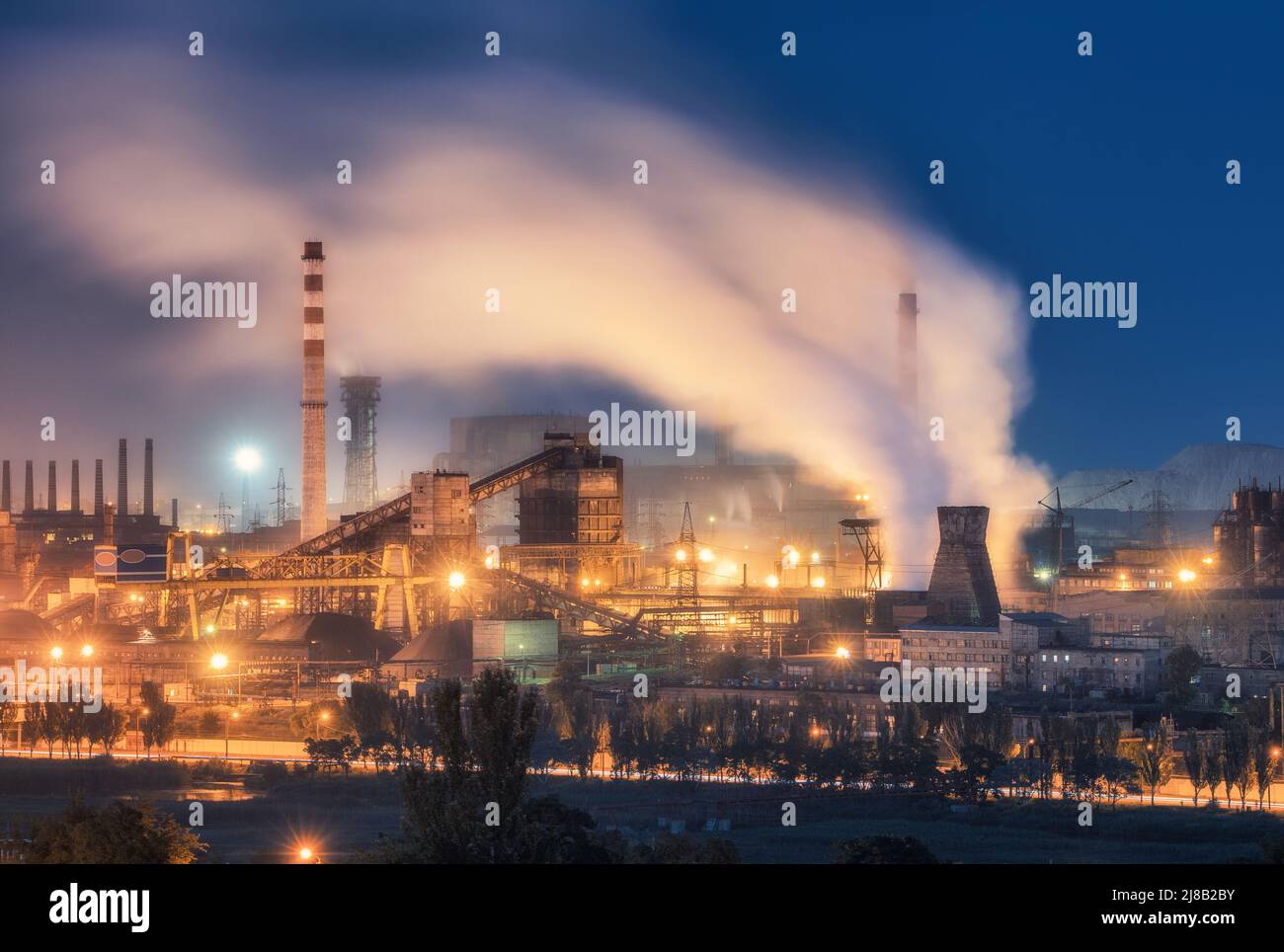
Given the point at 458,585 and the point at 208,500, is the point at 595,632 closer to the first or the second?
the point at 458,585

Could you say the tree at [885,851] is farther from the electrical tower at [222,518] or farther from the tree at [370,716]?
the electrical tower at [222,518]

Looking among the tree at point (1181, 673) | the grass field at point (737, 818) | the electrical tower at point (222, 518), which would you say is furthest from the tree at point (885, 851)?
the electrical tower at point (222, 518)

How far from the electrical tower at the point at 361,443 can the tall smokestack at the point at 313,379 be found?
105 feet

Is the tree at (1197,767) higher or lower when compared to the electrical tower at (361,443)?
lower

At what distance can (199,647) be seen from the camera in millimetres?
61844

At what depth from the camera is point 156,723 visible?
49.5 m

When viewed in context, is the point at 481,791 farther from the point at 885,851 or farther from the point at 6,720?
the point at 6,720

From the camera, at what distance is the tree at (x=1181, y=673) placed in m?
52.5

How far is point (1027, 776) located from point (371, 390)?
251ft

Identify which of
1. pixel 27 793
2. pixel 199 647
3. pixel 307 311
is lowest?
pixel 27 793

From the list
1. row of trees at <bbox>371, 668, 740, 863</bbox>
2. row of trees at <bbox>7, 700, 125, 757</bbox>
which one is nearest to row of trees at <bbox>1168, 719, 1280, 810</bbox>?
row of trees at <bbox>371, 668, 740, 863</bbox>
